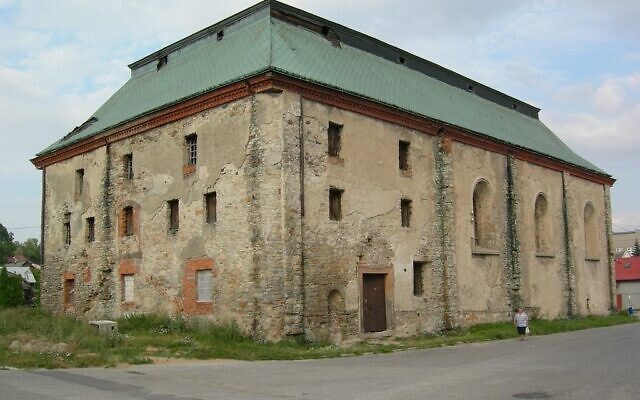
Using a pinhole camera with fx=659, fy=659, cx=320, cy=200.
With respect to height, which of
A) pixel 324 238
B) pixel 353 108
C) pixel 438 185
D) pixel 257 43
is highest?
pixel 257 43

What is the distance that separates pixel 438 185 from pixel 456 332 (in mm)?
5456

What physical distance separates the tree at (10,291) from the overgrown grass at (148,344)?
14280 mm

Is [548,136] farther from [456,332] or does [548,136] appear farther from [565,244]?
[456,332]

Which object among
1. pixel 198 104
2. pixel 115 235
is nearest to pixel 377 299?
pixel 198 104

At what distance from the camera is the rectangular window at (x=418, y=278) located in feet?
76.8

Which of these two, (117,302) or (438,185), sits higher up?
(438,185)

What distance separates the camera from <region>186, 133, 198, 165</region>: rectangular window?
70.8 feet

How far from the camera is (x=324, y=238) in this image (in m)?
19.8

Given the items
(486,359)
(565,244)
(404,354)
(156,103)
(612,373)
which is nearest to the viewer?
(612,373)

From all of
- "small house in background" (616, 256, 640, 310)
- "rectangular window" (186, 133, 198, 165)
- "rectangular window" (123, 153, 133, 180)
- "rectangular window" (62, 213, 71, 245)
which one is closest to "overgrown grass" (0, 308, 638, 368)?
"rectangular window" (186, 133, 198, 165)

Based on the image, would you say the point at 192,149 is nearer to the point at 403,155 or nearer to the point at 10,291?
the point at 403,155

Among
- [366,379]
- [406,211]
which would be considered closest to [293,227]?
[406,211]

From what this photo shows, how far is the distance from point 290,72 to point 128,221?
9.10 m

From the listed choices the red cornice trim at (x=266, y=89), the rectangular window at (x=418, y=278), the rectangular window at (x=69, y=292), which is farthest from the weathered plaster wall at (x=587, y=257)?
the rectangular window at (x=69, y=292)
